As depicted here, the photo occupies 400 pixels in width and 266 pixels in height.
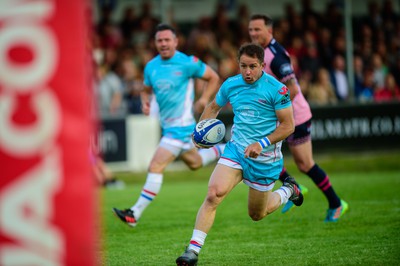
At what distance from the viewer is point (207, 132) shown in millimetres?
7719

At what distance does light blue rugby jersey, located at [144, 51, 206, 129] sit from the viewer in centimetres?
1023

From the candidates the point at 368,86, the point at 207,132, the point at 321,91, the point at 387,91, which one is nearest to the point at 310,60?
the point at 321,91

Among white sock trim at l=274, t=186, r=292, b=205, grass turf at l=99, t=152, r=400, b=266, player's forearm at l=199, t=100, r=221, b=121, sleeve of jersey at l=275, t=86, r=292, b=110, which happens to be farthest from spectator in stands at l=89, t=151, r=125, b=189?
sleeve of jersey at l=275, t=86, r=292, b=110

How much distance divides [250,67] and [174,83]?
2985 mm

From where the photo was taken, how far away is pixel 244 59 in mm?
7340

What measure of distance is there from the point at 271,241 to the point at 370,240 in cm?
105

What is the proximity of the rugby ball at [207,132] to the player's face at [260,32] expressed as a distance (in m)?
2.45

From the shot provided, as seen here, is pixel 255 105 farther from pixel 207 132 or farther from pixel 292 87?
pixel 292 87

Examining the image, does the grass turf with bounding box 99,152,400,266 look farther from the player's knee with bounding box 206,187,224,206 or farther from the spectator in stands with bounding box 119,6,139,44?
the spectator in stands with bounding box 119,6,139,44

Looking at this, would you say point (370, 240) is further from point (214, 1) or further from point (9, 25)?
point (214, 1)

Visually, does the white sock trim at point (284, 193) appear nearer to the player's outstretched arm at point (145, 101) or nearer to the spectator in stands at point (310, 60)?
the player's outstretched arm at point (145, 101)

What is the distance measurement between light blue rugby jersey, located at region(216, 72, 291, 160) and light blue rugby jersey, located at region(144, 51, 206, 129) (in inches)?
103

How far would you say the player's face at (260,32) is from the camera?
9.92 metres

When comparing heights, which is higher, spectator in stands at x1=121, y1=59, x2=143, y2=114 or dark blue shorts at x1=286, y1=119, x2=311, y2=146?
dark blue shorts at x1=286, y1=119, x2=311, y2=146
